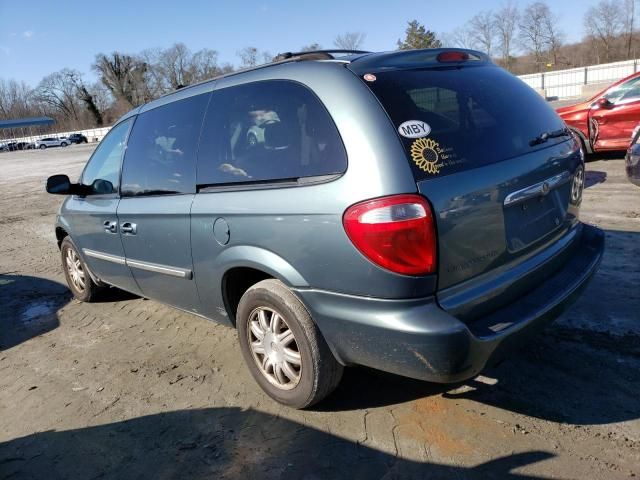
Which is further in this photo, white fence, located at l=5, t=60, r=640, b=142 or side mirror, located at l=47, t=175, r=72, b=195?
white fence, located at l=5, t=60, r=640, b=142

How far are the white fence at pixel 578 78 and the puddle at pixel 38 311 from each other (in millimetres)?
42097

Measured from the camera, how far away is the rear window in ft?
7.73

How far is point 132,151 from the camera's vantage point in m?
3.97

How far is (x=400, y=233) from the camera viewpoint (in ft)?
7.26

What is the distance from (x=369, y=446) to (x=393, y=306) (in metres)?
Result: 0.85

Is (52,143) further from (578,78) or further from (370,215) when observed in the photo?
(370,215)

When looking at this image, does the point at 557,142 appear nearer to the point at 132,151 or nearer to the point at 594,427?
the point at 594,427

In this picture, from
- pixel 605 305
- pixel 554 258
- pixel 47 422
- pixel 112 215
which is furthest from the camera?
pixel 112 215

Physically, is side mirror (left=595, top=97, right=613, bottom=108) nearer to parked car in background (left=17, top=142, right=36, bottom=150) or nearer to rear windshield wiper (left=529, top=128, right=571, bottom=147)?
rear windshield wiper (left=529, top=128, right=571, bottom=147)

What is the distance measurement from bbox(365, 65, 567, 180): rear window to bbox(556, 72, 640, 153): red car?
7028 mm

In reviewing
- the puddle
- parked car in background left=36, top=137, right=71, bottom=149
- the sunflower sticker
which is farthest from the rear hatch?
parked car in background left=36, top=137, right=71, bottom=149

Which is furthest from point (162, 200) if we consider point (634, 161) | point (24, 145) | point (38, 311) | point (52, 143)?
point (24, 145)

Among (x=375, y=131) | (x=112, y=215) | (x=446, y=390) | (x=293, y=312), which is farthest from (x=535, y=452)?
(x=112, y=215)

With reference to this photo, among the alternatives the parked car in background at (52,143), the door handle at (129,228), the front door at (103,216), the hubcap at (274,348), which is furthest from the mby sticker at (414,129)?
the parked car in background at (52,143)
